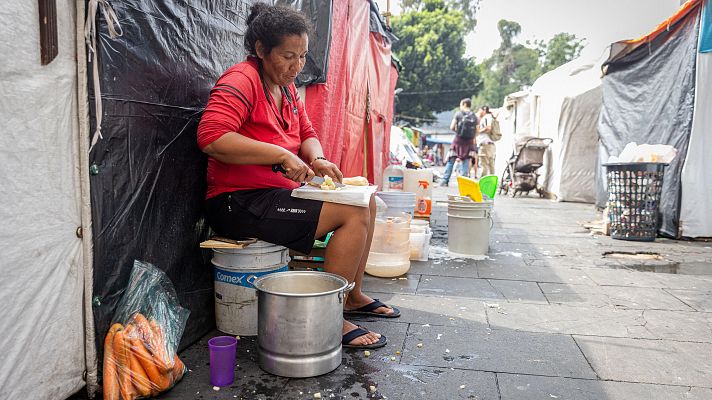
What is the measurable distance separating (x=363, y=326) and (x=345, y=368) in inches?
22.3

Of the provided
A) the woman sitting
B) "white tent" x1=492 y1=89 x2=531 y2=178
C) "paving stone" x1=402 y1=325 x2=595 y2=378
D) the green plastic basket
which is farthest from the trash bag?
"white tent" x1=492 y1=89 x2=531 y2=178

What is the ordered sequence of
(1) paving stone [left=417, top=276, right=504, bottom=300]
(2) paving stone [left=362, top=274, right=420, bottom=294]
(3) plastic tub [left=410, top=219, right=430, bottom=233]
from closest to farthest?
(1) paving stone [left=417, top=276, right=504, bottom=300] → (2) paving stone [left=362, top=274, right=420, bottom=294] → (3) plastic tub [left=410, top=219, right=430, bottom=233]

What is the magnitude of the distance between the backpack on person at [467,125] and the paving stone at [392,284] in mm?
8200

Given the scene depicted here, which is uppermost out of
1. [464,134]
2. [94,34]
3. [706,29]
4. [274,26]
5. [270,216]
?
[706,29]

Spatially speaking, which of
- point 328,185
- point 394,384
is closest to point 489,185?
point 328,185

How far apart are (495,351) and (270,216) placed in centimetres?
142

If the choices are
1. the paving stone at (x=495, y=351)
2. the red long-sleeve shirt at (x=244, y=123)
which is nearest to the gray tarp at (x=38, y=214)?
the red long-sleeve shirt at (x=244, y=123)

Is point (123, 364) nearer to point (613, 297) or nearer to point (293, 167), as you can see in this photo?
point (293, 167)

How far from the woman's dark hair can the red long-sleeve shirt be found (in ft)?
0.45

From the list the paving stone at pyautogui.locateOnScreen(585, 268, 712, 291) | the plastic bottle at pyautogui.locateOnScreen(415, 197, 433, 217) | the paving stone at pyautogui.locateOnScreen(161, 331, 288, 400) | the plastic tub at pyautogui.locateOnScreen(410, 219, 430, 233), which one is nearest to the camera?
the paving stone at pyautogui.locateOnScreen(161, 331, 288, 400)

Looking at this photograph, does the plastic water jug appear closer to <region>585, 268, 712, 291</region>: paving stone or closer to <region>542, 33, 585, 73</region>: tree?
<region>585, 268, 712, 291</region>: paving stone

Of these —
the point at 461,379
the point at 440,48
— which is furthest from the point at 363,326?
the point at 440,48

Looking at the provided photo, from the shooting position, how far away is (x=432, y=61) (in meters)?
30.5

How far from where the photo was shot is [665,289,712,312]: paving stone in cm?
343
